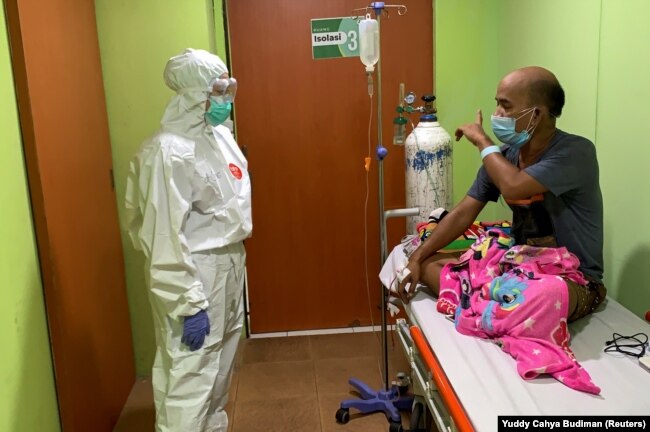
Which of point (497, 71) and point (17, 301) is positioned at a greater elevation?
point (497, 71)

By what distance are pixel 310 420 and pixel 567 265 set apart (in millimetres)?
1305

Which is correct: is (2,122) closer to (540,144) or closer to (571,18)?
(540,144)

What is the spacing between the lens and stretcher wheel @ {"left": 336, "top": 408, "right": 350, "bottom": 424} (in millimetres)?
2426

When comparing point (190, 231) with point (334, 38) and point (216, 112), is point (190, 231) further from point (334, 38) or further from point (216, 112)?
point (334, 38)

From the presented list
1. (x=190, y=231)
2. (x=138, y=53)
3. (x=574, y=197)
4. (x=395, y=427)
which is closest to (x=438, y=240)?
(x=574, y=197)

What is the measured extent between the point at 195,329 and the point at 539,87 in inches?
52.7

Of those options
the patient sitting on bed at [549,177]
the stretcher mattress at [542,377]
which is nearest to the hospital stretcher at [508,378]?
the stretcher mattress at [542,377]

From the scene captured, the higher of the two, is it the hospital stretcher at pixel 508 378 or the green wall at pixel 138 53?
the green wall at pixel 138 53

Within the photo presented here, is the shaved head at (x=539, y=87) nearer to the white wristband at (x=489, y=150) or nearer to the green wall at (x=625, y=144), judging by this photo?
the white wristband at (x=489, y=150)

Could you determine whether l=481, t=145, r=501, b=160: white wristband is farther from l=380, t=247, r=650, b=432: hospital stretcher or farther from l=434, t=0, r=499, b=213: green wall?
l=434, t=0, r=499, b=213: green wall

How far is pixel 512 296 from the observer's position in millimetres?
1619

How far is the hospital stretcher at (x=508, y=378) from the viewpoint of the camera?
1.32m

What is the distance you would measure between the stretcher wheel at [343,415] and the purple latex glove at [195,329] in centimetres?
84

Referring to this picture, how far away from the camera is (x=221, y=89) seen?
2.01 meters
